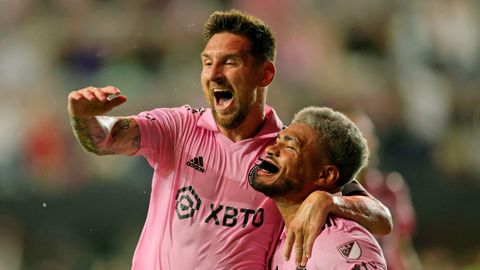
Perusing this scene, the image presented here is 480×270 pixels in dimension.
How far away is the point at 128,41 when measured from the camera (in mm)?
→ 5652

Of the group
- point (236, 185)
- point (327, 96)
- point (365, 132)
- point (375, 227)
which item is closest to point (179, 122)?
point (236, 185)

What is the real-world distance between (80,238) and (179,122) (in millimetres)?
2963

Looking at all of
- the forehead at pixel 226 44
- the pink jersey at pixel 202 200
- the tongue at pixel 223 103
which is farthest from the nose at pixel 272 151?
the forehead at pixel 226 44

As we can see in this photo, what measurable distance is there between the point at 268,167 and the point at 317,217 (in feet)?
0.83

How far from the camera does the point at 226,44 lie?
101 inches

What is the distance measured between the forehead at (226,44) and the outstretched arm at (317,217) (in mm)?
580

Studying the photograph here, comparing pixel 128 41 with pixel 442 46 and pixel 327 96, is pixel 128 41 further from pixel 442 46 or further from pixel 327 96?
pixel 442 46

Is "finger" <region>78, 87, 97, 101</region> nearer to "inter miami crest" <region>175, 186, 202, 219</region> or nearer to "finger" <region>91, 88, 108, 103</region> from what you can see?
"finger" <region>91, 88, 108, 103</region>

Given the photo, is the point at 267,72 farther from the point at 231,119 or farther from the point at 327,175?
the point at 327,175

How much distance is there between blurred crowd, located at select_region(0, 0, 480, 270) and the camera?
529 cm

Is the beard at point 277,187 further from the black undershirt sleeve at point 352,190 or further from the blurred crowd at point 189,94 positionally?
the blurred crowd at point 189,94

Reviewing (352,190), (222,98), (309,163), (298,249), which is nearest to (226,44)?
(222,98)

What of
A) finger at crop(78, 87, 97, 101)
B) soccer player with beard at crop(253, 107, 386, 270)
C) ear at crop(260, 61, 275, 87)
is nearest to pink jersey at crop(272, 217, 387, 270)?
soccer player with beard at crop(253, 107, 386, 270)

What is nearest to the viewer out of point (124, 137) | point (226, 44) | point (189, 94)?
point (124, 137)
